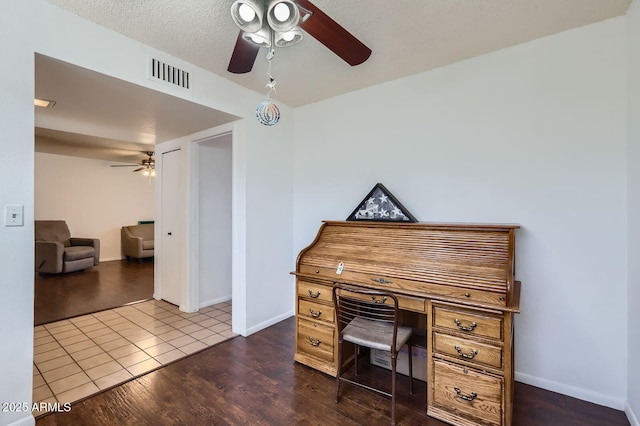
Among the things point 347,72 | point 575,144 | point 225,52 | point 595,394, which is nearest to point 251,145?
point 225,52

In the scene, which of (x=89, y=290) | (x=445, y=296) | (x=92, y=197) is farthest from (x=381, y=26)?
(x=92, y=197)

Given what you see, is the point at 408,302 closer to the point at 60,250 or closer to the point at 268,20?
the point at 268,20

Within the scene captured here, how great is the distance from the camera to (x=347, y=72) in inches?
102

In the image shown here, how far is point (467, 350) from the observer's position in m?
1.71

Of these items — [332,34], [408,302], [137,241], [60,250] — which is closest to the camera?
[332,34]

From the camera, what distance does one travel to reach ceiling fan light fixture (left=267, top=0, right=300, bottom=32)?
1278mm

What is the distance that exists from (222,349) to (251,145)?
1977mm

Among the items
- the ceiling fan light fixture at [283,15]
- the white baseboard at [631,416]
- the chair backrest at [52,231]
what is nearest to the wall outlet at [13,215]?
the ceiling fan light fixture at [283,15]

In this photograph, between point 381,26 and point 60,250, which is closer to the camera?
point 381,26

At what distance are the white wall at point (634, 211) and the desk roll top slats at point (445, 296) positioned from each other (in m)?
0.59

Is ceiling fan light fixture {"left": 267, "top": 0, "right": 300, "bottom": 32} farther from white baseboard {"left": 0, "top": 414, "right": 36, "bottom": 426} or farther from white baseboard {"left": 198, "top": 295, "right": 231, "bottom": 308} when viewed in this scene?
white baseboard {"left": 198, "top": 295, "right": 231, "bottom": 308}

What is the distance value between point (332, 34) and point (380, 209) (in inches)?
60.6

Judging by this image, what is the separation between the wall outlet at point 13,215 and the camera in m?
1.60

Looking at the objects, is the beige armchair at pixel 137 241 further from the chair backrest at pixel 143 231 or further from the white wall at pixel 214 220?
the white wall at pixel 214 220
